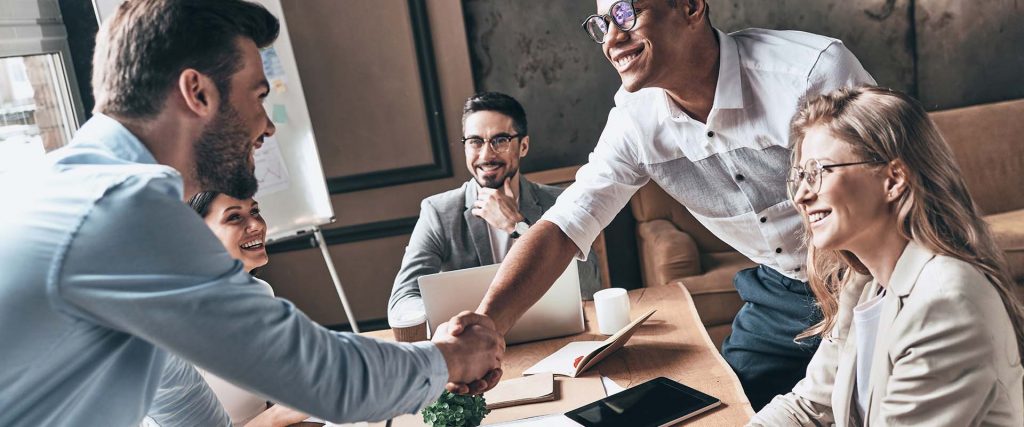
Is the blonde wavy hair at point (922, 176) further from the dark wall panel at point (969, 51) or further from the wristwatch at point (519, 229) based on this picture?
the dark wall panel at point (969, 51)

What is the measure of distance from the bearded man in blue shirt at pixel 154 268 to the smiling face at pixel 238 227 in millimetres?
876

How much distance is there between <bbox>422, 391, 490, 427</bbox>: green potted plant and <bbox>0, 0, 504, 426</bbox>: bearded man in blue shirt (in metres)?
0.13

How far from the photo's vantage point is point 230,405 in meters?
1.98

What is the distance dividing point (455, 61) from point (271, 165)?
103 cm

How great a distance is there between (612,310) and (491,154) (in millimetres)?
1007

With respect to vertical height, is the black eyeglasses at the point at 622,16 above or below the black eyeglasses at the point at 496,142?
above

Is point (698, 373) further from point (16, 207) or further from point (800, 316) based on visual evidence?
point (16, 207)

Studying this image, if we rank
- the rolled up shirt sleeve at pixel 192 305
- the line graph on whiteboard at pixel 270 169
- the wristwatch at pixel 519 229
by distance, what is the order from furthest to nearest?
the line graph on whiteboard at pixel 270 169 → the wristwatch at pixel 519 229 → the rolled up shirt sleeve at pixel 192 305

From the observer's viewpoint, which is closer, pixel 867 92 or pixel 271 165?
pixel 867 92

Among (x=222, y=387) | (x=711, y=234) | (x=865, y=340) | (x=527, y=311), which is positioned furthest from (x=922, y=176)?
(x=711, y=234)

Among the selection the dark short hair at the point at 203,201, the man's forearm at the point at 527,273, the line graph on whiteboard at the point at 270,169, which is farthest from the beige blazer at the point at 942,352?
the line graph on whiteboard at the point at 270,169

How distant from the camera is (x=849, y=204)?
4.59 ft

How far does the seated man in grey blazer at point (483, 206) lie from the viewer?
2.82 m

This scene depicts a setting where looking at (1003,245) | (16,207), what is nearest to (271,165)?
(16,207)
